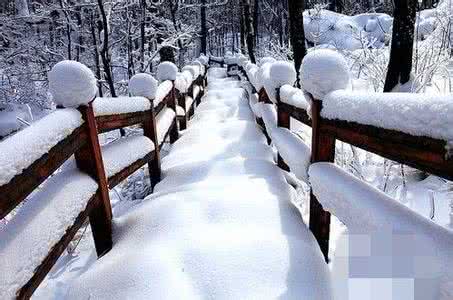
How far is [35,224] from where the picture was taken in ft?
6.00

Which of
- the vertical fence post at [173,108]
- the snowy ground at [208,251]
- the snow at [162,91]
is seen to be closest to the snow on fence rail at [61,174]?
the snowy ground at [208,251]

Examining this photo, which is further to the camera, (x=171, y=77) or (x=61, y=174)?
(x=171, y=77)

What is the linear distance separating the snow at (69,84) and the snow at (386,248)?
1795mm

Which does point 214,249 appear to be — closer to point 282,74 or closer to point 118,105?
point 118,105

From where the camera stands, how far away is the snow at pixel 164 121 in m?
4.68

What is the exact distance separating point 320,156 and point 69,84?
1826 mm

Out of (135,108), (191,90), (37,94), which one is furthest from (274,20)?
(135,108)

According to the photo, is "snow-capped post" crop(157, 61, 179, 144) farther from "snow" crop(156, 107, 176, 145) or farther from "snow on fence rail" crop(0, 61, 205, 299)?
"snow on fence rail" crop(0, 61, 205, 299)

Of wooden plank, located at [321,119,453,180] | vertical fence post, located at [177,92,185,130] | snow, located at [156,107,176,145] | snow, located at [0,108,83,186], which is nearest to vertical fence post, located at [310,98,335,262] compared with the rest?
wooden plank, located at [321,119,453,180]

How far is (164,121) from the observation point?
202 inches

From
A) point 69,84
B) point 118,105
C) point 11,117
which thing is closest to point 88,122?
point 69,84

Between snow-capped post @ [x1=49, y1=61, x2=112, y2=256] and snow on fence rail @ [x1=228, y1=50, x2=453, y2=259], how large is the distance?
152 centimetres

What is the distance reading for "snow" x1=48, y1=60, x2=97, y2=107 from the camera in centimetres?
239

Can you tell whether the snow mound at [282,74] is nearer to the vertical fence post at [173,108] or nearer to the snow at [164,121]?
the snow at [164,121]
